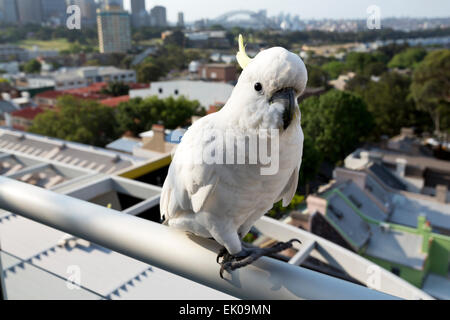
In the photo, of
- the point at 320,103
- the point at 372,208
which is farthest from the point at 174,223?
the point at 320,103

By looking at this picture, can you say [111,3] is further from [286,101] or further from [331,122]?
[331,122]

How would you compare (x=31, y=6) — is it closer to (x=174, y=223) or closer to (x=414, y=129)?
(x=414, y=129)

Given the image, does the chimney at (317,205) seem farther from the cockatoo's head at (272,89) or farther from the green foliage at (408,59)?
the green foliage at (408,59)

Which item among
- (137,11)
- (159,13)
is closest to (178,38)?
(137,11)

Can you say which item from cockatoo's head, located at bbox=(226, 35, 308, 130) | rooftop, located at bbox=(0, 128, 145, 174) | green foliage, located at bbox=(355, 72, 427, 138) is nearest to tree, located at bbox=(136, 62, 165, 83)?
green foliage, located at bbox=(355, 72, 427, 138)

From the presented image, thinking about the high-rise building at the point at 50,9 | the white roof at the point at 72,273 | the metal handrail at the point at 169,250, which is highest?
the high-rise building at the point at 50,9

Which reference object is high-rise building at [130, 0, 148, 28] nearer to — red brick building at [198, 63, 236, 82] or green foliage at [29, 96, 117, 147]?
red brick building at [198, 63, 236, 82]

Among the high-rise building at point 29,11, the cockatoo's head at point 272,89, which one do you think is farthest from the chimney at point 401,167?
the high-rise building at point 29,11
